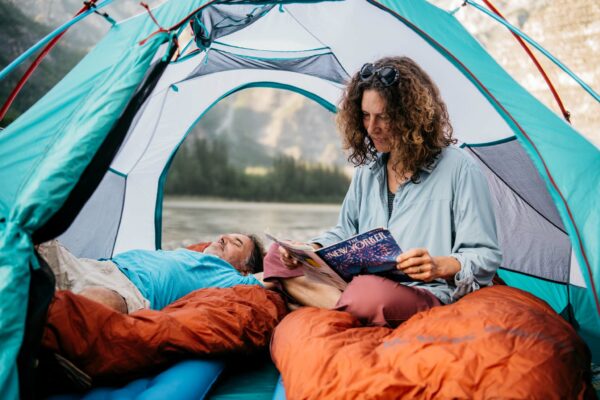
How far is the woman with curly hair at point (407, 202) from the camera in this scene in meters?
1.46

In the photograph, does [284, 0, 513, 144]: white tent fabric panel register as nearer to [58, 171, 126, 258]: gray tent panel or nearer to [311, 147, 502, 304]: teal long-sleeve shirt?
[311, 147, 502, 304]: teal long-sleeve shirt

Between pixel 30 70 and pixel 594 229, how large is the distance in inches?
81.2

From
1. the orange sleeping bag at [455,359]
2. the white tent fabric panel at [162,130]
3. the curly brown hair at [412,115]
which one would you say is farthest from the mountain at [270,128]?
the orange sleeping bag at [455,359]

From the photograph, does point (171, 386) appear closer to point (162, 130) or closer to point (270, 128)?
point (162, 130)

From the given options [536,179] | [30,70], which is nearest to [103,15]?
[30,70]

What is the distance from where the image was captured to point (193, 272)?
2193 mm

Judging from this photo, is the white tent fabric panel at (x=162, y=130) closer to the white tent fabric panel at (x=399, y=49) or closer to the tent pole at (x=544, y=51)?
the white tent fabric panel at (x=399, y=49)

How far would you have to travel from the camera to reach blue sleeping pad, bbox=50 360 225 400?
4.24ft

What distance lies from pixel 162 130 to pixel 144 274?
4.29ft

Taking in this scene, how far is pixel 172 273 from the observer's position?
210 cm

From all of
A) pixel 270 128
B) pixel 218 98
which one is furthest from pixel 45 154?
pixel 270 128

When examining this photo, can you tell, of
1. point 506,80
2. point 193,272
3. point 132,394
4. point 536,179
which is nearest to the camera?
point 132,394

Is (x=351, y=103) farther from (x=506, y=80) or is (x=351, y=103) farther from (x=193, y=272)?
(x=193, y=272)

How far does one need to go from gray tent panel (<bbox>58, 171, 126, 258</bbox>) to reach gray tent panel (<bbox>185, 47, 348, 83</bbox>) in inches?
30.8
